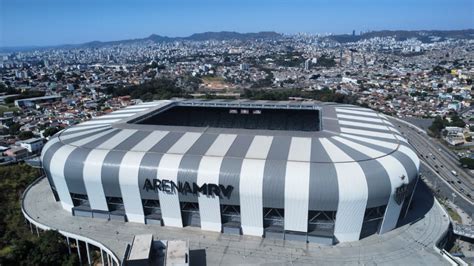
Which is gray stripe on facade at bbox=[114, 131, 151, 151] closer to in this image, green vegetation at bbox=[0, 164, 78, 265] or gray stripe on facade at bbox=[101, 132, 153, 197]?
gray stripe on facade at bbox=[101, 132, 153, 197]

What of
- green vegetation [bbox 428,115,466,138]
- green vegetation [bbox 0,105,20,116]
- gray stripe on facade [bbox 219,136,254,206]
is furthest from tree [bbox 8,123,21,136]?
green vegetation [bbox 428,115,466,138]

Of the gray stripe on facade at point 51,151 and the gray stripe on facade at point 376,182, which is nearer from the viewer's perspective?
the gray stripe on facade at point 376,182

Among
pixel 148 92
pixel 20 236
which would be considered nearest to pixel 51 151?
pixel 20 236

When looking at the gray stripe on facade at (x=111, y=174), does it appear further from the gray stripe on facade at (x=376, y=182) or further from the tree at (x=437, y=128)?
the tree at (x=437, y=128)

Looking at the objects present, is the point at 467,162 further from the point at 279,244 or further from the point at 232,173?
the point at 232,173

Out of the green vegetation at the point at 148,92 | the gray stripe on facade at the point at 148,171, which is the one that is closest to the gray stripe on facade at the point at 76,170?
the gray stripe on facade at the point at 148,171

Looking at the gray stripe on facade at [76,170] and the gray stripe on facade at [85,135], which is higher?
the gray stripe on facade at [85,135]
